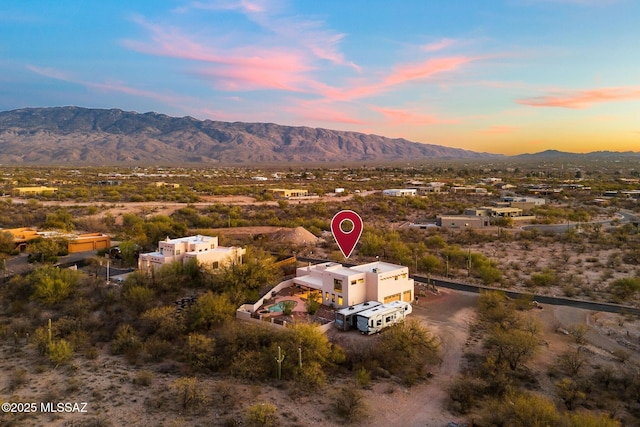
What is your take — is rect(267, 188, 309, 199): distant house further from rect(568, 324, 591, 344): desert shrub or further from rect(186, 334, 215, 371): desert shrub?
rect(568, 324, 591, 344): desert shrub

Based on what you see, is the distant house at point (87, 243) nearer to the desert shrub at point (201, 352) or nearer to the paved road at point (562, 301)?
the desert shrub at point (201, 352)

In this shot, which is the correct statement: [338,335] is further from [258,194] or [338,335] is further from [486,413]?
[258,194]

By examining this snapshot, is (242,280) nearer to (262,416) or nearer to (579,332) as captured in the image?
(262,416)

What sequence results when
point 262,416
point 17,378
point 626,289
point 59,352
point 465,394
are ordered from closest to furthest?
1. point 262,416
2. point 465,394
3. point 17,378
4. point 59,352
5. point 626,289

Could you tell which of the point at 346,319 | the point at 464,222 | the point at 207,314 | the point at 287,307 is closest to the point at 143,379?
the point at 207,314

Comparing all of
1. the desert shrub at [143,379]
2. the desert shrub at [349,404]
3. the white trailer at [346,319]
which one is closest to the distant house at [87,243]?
the desert shrub at [143,379]

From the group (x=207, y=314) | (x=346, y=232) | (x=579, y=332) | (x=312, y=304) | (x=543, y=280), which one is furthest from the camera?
(x=543, y=280)
